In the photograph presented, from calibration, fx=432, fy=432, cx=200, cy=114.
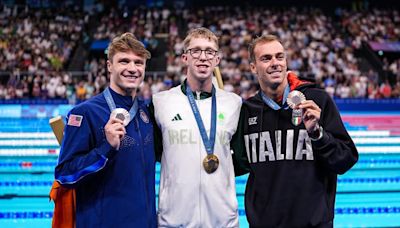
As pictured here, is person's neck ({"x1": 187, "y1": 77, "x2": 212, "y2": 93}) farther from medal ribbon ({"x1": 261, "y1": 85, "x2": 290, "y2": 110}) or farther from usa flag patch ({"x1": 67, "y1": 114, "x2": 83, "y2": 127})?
usa flag patch ({"x1": 67, "y1": 114, "x2": 83, "y2": 127})

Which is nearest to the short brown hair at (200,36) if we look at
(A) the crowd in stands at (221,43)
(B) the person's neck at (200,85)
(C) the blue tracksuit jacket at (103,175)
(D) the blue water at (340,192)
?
(B) the person's neck at (200,85)

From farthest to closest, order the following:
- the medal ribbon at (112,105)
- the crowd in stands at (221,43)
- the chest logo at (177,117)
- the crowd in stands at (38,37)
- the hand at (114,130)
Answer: the crowd in stands at (38,37), the crowd in stands at (221,43), the chest logo at (177,117), the medal ribbon at (112,105), the hand at (114,130)

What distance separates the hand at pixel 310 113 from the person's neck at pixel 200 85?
56 cm

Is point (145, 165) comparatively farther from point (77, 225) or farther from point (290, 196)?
point (290, 196)

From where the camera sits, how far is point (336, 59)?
16.7 meters

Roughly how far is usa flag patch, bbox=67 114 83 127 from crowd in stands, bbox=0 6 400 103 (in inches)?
458

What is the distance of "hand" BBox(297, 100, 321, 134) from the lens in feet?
6.62

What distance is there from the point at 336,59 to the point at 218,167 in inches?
612

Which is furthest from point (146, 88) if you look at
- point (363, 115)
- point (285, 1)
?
point (285, 1)

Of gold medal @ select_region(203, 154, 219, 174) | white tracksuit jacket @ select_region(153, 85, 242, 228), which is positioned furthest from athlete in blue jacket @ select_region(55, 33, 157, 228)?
gold medal @ select_region(203, 154, 219, 174)

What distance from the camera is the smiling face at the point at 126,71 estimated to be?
7.09 ft

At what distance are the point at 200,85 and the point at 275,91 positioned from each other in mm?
411

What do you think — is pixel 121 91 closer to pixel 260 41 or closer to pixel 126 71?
pixel 126 71

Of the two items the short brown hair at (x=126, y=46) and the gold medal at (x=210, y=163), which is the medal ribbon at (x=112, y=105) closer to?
the short brown hair at (x=126, y=46)
